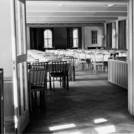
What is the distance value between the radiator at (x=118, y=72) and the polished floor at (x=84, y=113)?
21 cm

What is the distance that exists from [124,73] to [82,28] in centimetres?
1818

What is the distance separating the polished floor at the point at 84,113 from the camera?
189 inches

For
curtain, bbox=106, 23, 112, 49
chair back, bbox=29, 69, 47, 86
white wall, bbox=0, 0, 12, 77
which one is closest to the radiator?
chair back, bbox=29, 69, 47, 86

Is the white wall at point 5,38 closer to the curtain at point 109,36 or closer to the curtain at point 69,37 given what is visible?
the curtain at point 109,36

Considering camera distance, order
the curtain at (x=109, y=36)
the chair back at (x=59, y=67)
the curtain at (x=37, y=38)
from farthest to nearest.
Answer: the curtain at (x=37, y=38)
the curtain at (x=109, y=36)
the chair back at (x=59, y=67)

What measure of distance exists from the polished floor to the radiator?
0.21m

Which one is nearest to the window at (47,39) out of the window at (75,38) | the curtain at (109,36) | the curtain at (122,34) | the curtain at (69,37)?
the curtain at (69,37)

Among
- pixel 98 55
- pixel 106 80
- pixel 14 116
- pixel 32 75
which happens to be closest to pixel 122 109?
pixel 32 75

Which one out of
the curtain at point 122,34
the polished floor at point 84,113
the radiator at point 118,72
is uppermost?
the curtain at point 122,34

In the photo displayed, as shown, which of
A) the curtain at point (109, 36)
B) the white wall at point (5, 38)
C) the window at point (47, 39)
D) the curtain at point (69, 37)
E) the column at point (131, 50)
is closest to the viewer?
the white wall at point (5, 38)

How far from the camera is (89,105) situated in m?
6.56

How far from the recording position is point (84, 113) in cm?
585

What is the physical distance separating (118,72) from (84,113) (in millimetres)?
3190

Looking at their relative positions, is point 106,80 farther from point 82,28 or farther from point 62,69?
point 82,28
